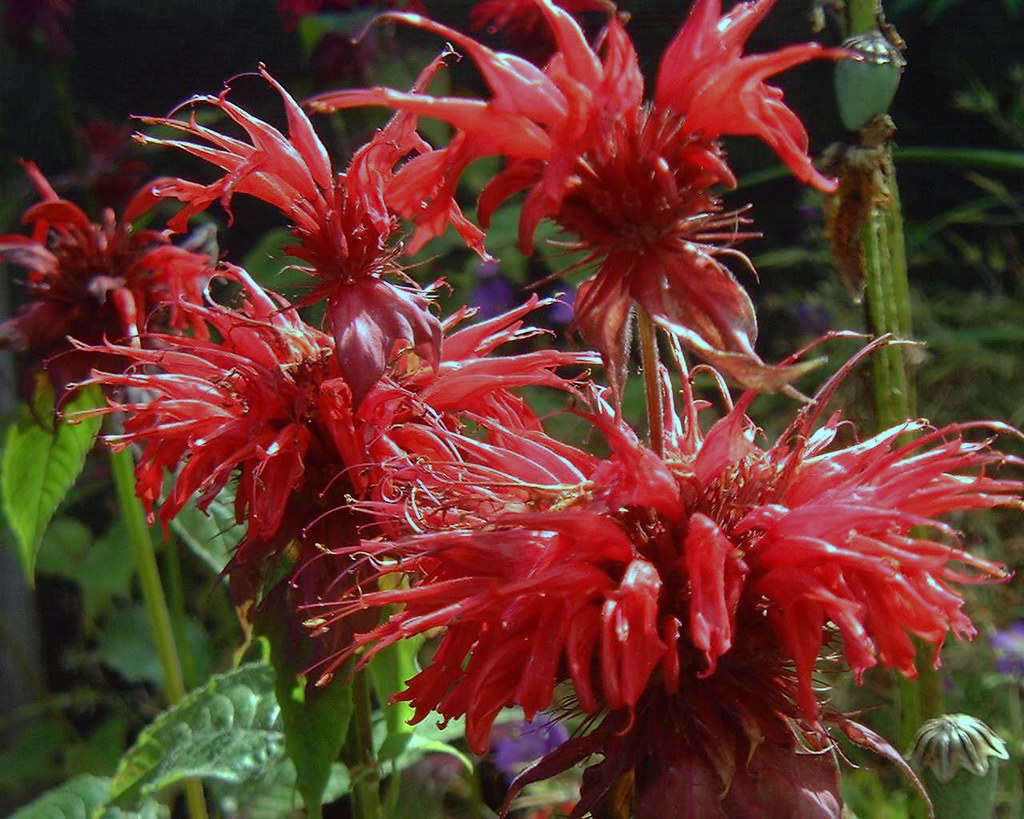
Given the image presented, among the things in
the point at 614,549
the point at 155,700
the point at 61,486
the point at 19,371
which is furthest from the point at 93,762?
the point at 614,549

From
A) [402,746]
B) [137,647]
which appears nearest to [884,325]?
[402,746]

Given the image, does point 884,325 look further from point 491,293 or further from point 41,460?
point 491,293

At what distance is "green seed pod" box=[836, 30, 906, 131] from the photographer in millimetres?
617

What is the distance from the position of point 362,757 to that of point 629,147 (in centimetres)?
37

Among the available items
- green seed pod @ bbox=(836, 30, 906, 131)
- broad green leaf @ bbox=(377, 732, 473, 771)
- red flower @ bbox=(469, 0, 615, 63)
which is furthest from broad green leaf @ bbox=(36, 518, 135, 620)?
green seed pod @ bbox=(836, 30, 906, 131)

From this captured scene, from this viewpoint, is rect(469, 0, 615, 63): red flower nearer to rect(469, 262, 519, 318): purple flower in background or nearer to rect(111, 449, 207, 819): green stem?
rect(469, 262, 519, 318): purple flower in background

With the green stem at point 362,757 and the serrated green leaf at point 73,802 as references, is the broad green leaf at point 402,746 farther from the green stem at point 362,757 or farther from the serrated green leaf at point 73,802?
the serrated green leaf at point 73,802

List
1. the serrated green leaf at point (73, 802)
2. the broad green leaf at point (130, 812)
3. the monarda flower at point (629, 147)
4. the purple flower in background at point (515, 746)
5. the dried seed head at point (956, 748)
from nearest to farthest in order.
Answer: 1. the monarda flower at point (629, 147)
2. the dried seed head at point (956, 748)
3. the broad green leaf at point (130, 812)
4. the serrated green leaf at point (73, 802)
5. the purple flower in background at point (515, 746)

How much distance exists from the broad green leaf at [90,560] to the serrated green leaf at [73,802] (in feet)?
1.80

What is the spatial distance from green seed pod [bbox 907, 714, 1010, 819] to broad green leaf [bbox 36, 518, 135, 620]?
113cm

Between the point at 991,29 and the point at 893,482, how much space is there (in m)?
1.73

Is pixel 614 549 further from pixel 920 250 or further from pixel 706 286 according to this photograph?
pixel 920 250

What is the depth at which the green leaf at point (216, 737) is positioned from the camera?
2.35 ft

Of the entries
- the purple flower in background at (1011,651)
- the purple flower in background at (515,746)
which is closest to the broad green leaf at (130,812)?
the purple flower in background at (515,746)
